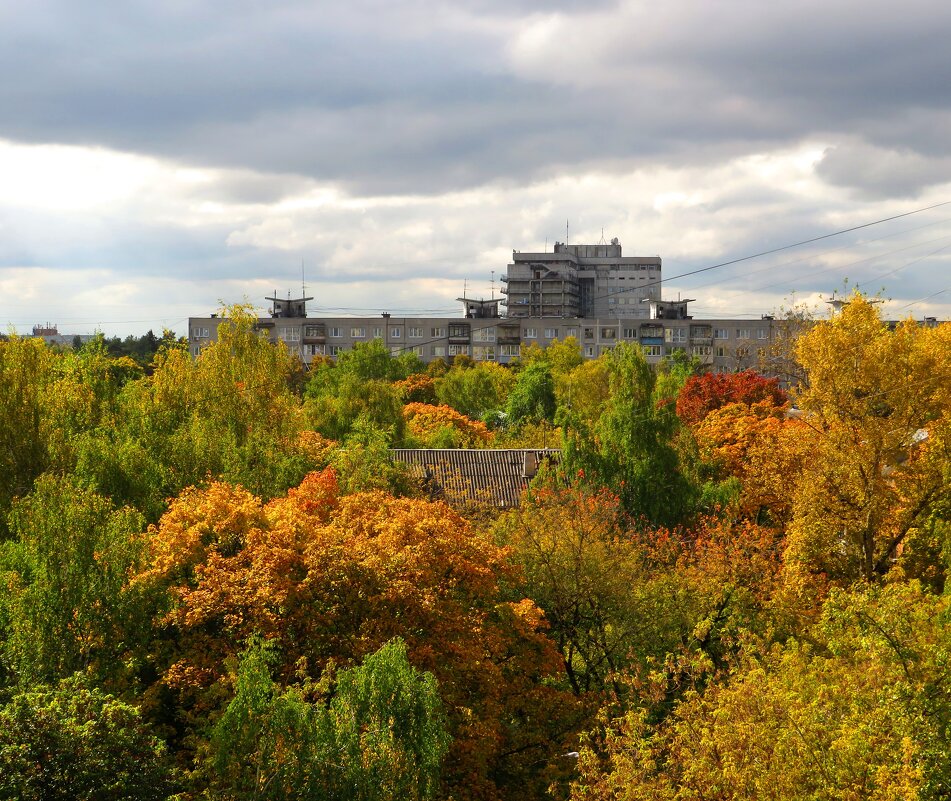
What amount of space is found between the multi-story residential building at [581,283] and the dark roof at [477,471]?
102 m

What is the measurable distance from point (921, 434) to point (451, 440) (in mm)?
25713

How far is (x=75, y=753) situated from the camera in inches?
455

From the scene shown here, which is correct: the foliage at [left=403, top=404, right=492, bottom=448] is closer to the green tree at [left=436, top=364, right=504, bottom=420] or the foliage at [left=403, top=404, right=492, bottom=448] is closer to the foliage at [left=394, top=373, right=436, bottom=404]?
the foliage at [left=394, top=373, right=436, bottom=404]

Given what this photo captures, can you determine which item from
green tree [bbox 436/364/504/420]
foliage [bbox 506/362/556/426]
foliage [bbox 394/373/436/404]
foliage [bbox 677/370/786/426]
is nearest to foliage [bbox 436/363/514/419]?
green tree [bbox 436/364/504/420]

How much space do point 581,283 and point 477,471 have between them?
11881 cm

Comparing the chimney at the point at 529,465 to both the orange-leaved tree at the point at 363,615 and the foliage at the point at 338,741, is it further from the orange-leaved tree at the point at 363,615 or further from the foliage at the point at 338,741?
the foliage at the point at 338,741

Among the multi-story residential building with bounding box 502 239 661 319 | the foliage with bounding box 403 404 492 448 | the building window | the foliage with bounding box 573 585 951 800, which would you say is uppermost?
the multi-story residential building with bounding box 502 239 661 319

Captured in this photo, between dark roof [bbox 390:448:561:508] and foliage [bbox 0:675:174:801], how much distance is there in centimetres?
2390

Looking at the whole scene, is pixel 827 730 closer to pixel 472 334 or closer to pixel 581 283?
pixel 472 334

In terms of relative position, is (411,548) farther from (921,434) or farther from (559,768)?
(921,434)

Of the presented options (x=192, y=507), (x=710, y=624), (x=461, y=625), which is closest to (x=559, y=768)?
(x=461, y=625)

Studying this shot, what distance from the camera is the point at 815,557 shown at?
24.9 meters

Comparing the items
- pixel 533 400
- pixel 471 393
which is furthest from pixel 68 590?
pixel 471 393

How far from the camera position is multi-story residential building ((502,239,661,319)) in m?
145
